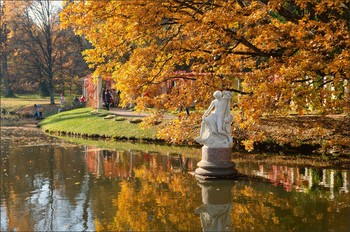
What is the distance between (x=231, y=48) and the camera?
1605 centimetres

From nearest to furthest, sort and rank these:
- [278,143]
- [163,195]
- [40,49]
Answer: [163,195], [278,143], [40,49]

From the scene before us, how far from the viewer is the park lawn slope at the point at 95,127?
27.9 meters

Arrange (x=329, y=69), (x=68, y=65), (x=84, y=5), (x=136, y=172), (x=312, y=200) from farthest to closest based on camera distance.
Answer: (x=68, y=65) → (x=136, y=172) → (x=84, y=5) → (x=329, y=69) → (x=312, y=200)

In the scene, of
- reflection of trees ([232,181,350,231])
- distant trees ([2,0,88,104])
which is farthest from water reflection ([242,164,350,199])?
distant trees ([2,0,88,104])

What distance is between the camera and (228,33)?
1516 cm

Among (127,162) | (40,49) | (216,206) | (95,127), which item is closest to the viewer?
(216,206)

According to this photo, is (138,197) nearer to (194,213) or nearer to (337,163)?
(194,213)

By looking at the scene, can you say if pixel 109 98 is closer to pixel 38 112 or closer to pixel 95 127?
pixel 38 112

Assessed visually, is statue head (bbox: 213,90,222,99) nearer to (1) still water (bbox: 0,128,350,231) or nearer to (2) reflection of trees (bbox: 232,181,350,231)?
(1) still water (bbox: 0,128,350,231)

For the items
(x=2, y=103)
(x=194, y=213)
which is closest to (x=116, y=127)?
(x=194, y=213)

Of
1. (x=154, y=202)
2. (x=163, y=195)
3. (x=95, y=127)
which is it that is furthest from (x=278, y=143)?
(x=95, y=127)

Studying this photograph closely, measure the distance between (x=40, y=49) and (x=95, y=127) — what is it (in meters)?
31.9

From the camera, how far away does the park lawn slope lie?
91.6ft

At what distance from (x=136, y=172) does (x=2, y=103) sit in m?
42.6
